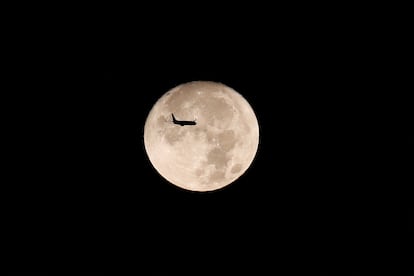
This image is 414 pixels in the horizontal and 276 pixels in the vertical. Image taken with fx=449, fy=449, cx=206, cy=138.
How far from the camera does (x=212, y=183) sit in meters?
4.63

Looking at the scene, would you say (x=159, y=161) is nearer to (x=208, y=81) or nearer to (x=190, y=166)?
(x=190, y=166)

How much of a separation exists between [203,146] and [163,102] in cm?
65

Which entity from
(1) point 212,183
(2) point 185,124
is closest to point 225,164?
(1) point 212,183

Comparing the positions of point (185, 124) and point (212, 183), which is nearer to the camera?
point (185, 124)

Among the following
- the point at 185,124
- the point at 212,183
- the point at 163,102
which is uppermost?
the point at 163,102

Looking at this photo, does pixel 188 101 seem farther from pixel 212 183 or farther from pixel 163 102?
pixel 212 183

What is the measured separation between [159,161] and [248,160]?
3.05 feet

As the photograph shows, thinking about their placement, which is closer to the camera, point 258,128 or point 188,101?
point 188,101

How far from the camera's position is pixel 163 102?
15.1 ft

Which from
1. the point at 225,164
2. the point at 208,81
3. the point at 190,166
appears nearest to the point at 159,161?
the point at 190,166

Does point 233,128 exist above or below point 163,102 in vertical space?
below

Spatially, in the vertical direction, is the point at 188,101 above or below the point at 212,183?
above

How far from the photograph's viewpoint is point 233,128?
443cm

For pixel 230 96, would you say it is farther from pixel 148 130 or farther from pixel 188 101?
pixel 148 130
